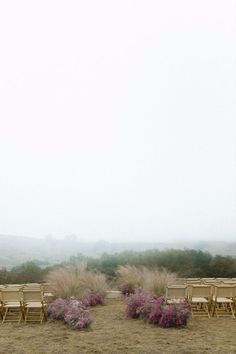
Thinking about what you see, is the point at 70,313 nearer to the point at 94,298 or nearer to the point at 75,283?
the point at 75,283

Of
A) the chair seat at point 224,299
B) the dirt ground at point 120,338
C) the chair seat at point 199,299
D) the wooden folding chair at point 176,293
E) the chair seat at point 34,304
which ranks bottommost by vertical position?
the dirt ground at point 120,338

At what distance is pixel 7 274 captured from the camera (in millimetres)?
19156

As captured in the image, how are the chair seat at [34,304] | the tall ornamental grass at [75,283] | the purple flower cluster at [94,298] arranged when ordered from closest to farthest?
the chair seat at [34,304]
the tall ornamental grass at [75,283]
the purple flower cluster at [94,298]

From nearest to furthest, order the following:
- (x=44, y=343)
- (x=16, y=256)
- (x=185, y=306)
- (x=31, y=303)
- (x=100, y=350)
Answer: (x=100, y=350)
(x=44, y=343)
(x=185, y=306)
(x=31, y=303)
(x=16, y=256)

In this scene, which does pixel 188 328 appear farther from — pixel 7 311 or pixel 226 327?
pixel 7 311

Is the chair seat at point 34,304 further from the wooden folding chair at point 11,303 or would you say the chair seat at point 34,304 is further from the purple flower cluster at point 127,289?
the purple flower cluster at point 127,289

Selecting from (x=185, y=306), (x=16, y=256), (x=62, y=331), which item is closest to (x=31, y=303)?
(x=62, y=331)

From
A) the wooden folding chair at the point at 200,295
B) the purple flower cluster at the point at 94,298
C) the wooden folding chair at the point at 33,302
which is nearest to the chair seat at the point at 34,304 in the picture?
the wooden folding chair at the point at 33,302

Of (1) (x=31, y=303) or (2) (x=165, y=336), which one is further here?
(1) (x=31, y=303)

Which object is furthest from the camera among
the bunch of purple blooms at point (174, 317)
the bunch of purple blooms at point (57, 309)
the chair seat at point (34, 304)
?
the chair seat at point (34, 304)

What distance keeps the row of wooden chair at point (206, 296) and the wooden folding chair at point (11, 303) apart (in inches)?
129

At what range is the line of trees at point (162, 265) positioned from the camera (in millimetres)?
18906

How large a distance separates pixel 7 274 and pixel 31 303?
891cm

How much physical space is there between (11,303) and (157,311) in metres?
3.39
